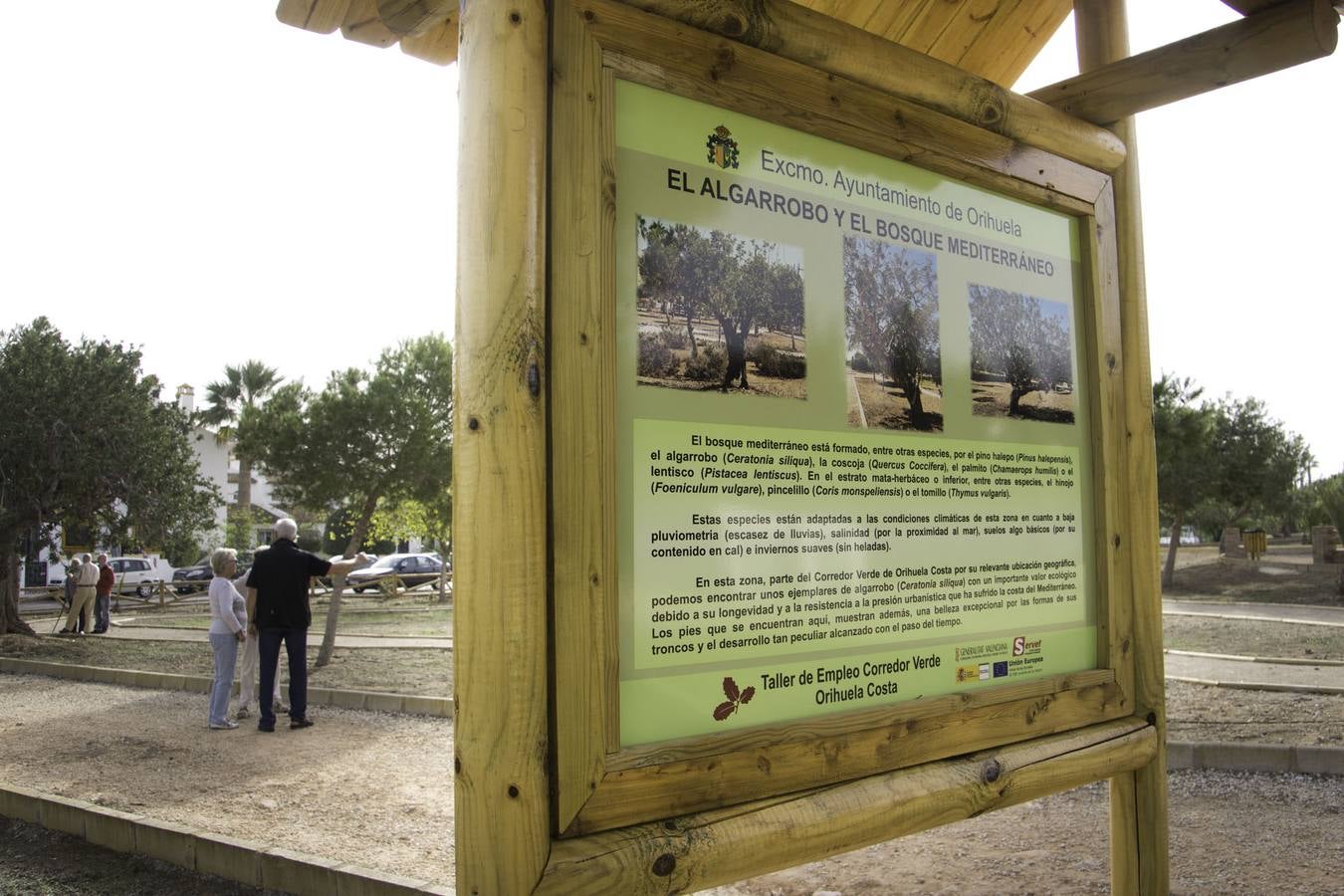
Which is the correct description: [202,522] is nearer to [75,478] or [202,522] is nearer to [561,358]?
[75,478]

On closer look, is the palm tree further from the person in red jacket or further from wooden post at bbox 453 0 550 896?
wooden post at bbox 453 0 550 896

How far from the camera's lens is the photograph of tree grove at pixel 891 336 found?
259cm

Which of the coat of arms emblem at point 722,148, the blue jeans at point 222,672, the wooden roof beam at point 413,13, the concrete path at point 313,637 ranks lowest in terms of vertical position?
the concrete path at point 313,637

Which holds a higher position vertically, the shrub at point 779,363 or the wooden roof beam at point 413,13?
the wooden roof beam at point 413,13

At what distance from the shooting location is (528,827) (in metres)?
1.92

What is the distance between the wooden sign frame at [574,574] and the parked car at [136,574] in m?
36.0

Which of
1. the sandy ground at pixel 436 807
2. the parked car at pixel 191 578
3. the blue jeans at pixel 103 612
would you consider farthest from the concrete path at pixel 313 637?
the parked car at pixel 191 578

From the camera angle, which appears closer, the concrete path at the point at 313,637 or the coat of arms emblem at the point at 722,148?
the coat of arms emblem at the point at 722,148

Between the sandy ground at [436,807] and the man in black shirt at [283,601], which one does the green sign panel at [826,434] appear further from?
the man in black shirt at [283,601]

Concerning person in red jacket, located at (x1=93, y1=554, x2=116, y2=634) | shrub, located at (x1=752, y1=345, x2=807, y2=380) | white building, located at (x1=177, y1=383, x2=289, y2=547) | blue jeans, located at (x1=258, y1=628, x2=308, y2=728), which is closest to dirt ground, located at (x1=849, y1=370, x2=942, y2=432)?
shrub, located at (x1=752, y1=345, x2=807, y2=380)

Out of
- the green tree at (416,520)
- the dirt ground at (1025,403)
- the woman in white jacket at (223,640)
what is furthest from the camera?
Answer: the green tree at (416,520)

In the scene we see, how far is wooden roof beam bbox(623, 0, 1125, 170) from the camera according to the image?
2396mm

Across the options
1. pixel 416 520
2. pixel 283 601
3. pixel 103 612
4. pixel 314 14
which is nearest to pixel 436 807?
pixel 283 601

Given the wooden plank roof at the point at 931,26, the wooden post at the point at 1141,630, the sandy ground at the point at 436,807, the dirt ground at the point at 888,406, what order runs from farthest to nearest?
the sandy ground at the point at 436,807, the wooden plank roof at the point at 931,26, the wooden post at the point at 1141,630, the dirt ground at the point at 888,406
